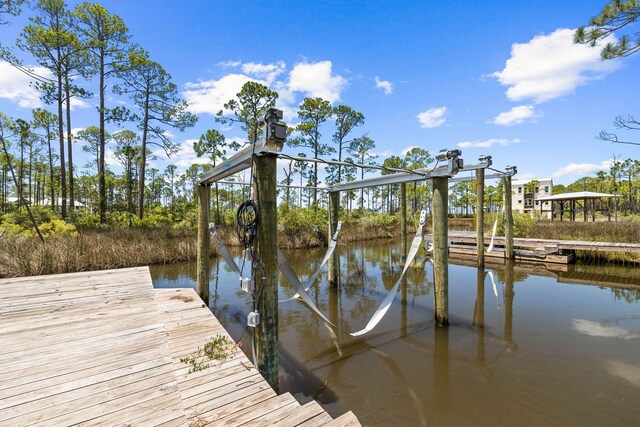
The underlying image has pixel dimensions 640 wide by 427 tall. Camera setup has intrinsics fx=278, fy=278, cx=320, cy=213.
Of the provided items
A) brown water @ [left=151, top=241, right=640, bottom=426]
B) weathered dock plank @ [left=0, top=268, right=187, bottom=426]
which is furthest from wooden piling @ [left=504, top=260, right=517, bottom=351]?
weathered dock plank @ [left=0, top=268, right=187, bottom=426]

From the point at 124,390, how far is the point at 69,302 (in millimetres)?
2926

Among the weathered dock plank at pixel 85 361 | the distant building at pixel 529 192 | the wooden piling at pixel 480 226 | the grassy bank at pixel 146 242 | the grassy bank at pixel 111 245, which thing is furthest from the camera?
the distant building at pixel 529 192

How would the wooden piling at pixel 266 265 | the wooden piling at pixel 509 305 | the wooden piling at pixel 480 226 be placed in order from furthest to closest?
the wooden piling at pixel 480 226
the wooden piling at pixel 509 305
the wooden piling at pixel 266 265

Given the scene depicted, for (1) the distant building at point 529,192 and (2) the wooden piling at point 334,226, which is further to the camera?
(1) the distant building at point 529,192

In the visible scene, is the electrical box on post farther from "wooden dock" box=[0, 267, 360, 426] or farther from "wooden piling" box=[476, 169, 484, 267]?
"wooden piling" box=[476, 169, 484, 267]

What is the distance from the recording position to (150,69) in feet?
52.0

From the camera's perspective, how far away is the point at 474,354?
151 inches

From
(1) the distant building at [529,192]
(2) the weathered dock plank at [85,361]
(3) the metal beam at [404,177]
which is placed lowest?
(2) the weathered dock plank at [85,361]

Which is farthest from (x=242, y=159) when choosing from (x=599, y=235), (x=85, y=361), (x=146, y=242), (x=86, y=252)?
(x=599, y=235)

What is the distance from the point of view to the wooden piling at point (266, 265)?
103 inches

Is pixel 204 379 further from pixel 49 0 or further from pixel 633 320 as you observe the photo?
pixel 49 0

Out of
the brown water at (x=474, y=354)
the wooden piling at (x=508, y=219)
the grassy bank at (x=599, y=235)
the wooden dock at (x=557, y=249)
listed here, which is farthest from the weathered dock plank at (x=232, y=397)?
the grassy bank at (x=599, y=235)

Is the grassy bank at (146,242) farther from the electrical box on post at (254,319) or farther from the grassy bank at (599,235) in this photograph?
the electrical box on post at (254,319)

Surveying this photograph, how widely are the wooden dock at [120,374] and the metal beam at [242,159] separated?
2.00 m
